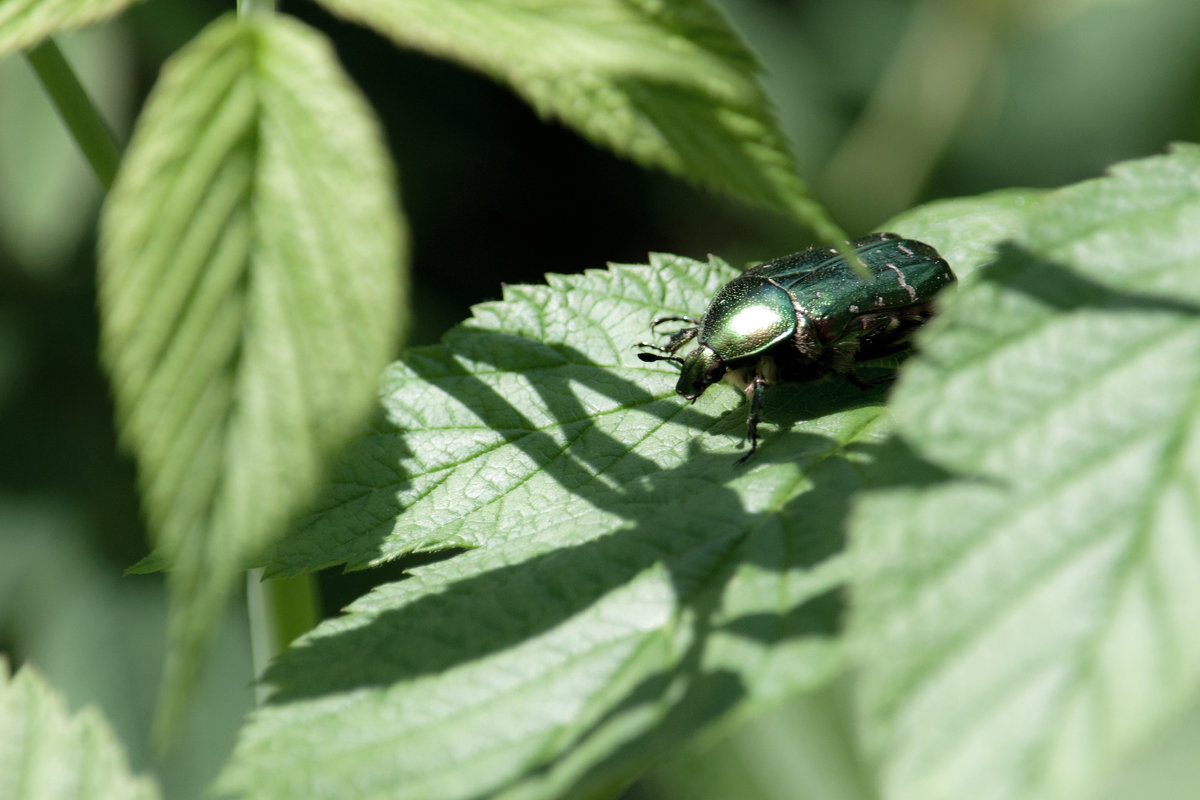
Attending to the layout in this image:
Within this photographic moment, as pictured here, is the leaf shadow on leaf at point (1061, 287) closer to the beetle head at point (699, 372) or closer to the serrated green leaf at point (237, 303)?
the serrated green leaf at point (237, 303)

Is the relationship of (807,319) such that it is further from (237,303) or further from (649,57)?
(237,303)

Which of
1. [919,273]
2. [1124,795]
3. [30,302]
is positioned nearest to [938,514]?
[919,273]

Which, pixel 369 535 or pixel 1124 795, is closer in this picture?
pixel 369 535

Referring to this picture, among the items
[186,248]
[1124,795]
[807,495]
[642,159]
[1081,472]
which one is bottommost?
[1124,795]

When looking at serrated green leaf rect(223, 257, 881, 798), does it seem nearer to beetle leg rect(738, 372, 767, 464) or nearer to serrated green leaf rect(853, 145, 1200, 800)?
beetle leg rect(738, 372, 767, 464)

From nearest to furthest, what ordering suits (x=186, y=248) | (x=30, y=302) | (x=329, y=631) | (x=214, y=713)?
(x=186, y=248) < (x=329, y=631) < (x=214, y=713) < (x=30, y=302)

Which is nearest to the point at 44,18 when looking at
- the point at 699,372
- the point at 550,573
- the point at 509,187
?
the point at 550,573

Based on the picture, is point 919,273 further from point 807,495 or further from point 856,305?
point 807,495
